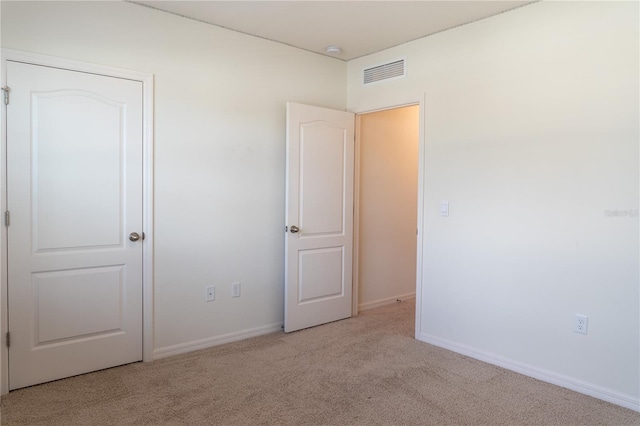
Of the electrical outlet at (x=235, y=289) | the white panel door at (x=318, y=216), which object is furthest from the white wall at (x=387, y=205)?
the electrical outlet at (x=235, y=289)

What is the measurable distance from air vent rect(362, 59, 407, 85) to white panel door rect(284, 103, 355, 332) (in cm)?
38

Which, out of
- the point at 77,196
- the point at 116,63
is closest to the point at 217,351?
the point at 77,196

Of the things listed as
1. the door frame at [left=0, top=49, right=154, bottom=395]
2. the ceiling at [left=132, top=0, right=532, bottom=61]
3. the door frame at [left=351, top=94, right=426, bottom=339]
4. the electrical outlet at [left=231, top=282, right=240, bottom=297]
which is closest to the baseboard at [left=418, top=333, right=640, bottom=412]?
the door frame at [left=351, top=94, right=426, bottom=339]

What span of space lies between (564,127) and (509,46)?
715mm

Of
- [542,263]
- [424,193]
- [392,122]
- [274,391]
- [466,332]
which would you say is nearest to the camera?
[274,391]

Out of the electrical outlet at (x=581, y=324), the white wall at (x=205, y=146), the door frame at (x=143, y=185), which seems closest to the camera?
the door frame at (x=143, y=185)

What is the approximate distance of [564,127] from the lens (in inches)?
112

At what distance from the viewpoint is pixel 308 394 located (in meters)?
2.71

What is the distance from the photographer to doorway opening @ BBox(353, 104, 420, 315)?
4.56 metres

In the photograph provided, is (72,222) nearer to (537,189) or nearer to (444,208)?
(444,208)

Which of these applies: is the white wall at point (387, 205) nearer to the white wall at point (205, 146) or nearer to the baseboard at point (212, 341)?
the white wall at point (205, 146)

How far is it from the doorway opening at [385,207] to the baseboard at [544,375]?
110 centimetres

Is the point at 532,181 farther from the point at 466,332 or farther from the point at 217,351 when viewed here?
the point at 217,351

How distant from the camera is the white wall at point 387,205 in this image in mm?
4594
